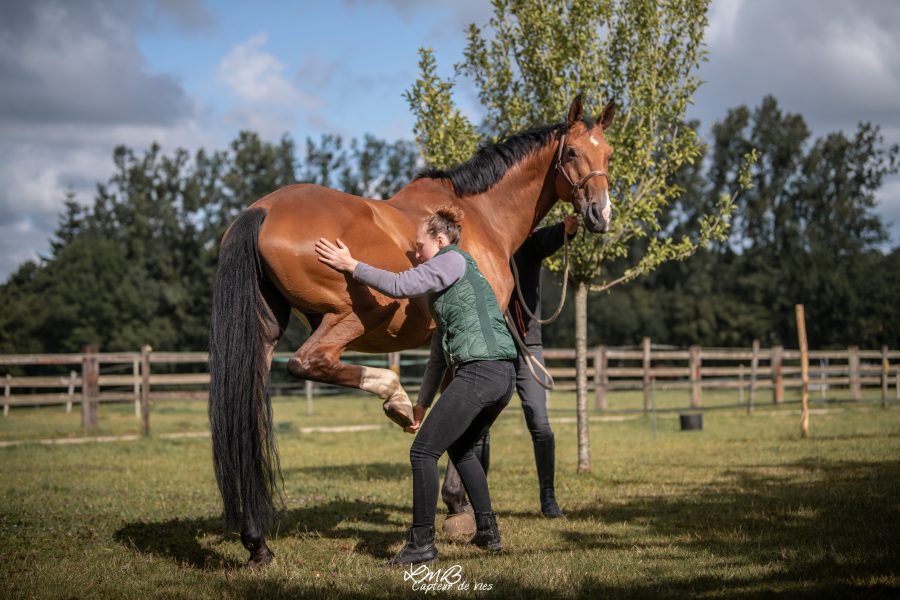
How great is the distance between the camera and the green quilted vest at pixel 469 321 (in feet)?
15.1

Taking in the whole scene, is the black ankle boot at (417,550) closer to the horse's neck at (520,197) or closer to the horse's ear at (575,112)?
the horse's neck at (520,197)

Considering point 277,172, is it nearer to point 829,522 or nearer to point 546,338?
point 546,338

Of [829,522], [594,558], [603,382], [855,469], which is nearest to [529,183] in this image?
[594,558]

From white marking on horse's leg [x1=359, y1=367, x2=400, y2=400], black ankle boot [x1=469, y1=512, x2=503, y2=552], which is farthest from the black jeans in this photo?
black ankle boot [x1=469, y1=512, x2=503, y2=552]

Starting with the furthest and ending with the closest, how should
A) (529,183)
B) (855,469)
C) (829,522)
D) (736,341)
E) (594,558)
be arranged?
(736,341) < (855,469) < (529,183) < (829,522) < (594,558)

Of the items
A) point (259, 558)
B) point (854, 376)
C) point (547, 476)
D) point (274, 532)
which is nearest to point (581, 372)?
point (547, 476)

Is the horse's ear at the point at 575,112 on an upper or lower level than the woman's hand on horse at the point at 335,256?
upper

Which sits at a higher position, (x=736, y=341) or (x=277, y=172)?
(x=277, y=172)

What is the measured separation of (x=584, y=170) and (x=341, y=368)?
8.70ft

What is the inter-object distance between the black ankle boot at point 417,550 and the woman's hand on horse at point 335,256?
1.58 metres

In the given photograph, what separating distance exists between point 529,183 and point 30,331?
44.9 metres

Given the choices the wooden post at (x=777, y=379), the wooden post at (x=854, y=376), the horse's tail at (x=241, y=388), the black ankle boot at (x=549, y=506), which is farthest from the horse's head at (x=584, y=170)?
the wooden post at (x=854, y=376)

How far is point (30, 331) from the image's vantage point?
145ft

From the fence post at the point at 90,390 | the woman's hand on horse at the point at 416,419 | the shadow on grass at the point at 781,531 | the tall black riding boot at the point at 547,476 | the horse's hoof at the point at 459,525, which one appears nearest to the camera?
the shadow on grass at the point at 781,531
